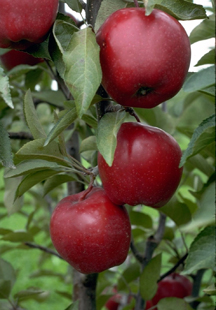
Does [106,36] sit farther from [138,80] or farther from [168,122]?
[168,122]

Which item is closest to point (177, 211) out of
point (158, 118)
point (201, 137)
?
point (158, 118)

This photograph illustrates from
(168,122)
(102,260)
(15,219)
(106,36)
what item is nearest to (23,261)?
(15,219)

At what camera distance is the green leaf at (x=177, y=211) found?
94 centimetres

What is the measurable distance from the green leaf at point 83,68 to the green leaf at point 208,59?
0.47m

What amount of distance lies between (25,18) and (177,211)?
1.83ft

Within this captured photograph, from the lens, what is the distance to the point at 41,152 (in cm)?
70

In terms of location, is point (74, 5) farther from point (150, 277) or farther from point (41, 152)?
point (150, 277)

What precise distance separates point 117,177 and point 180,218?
0.38m

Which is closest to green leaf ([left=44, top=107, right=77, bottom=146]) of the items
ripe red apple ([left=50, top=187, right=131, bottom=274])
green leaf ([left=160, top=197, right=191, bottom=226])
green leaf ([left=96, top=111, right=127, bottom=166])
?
green leaf ([left=96, top=111, right=127, bottom=166])

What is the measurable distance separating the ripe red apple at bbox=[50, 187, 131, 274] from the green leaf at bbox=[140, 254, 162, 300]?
21cm

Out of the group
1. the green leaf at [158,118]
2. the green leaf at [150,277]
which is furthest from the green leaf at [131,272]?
the green leaf at [158,118]

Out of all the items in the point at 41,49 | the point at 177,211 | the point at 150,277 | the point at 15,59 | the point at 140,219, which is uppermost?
the point at 41,49

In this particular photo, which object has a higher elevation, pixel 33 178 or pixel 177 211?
pixel 33 178

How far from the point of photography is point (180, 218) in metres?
1.00
